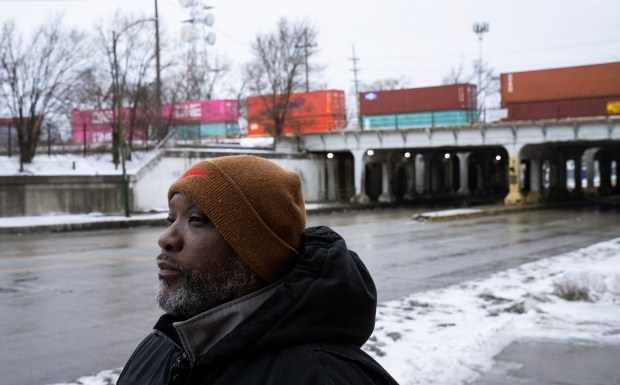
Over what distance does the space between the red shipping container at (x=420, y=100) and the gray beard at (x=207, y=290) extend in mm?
51156

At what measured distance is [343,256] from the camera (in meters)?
2.08

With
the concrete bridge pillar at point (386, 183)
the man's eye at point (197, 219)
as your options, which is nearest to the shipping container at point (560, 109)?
the concrete bridge pillar at point (386, 183)

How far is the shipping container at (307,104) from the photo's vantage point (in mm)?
55875

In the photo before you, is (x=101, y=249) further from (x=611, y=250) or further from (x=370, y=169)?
(x=370, y=169)

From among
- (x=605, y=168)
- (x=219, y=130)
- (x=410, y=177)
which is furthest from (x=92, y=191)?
(x=605, y=168)

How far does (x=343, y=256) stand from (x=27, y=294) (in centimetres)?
1130

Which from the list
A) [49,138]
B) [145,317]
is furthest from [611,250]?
[49,138]

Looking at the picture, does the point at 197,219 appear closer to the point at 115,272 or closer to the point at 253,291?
the point at 253,291

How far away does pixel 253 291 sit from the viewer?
2156 millimetres

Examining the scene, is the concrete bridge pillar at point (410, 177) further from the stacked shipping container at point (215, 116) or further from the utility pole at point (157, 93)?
the utility pole at point (157, 93)

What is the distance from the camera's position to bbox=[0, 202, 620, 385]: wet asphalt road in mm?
8336

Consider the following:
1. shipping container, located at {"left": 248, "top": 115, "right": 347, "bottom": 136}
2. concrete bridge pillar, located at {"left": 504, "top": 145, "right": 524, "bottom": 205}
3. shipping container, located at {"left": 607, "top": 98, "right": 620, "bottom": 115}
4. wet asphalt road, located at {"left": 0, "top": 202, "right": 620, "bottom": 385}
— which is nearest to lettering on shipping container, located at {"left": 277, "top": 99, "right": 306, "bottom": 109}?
shipping container, located at {"left": 248, "top": 115, "right": 347, "bottom": 136}

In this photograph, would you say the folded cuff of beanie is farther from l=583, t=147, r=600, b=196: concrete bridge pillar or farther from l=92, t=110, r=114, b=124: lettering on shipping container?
l=583, t=147, r=600, b=196: concrete bridge pillar

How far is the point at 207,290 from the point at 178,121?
4839 cm
